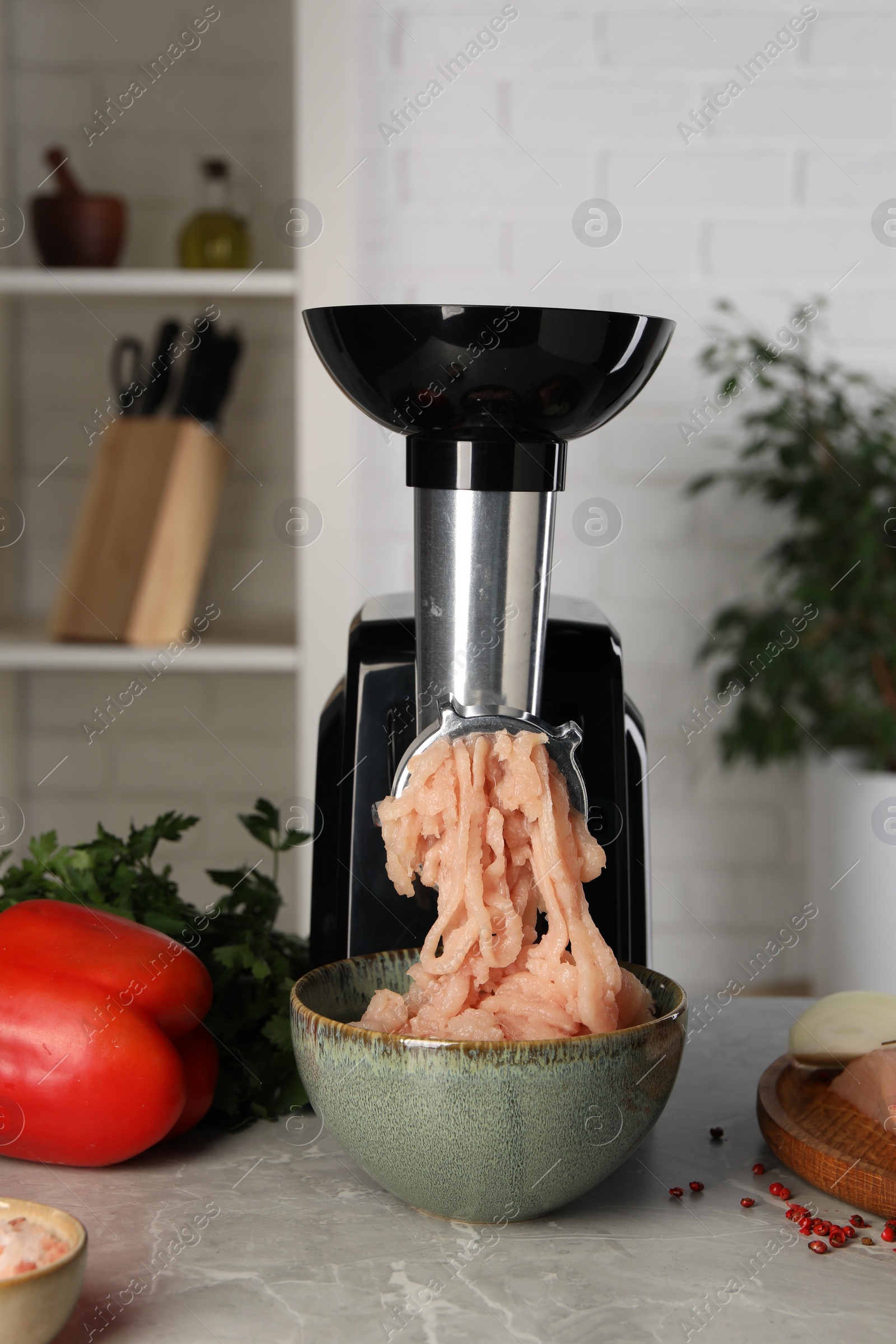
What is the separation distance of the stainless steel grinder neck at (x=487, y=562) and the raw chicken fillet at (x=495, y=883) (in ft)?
0.11

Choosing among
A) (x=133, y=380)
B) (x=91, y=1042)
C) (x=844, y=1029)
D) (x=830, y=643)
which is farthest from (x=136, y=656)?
(x=844, y=1029)

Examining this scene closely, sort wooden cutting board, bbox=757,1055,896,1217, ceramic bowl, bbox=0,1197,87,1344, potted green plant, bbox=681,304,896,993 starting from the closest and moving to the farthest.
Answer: ceramic bowl, bbox=0,1197,87,1344 < wooden cutting board, bbox=757,1055,896,1217 < potted green plant, bbox=681,304,896,993

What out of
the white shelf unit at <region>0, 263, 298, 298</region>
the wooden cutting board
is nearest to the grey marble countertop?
the wooden cutting board

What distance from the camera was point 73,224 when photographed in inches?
72.6

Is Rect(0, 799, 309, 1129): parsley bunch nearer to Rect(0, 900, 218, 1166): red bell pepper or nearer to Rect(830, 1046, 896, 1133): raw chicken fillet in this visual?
Rect(0, 900, 218, 1166): red bell pepper

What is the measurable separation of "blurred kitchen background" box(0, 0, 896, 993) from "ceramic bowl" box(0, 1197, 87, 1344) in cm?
129

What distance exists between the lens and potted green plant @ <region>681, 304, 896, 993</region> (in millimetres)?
1701

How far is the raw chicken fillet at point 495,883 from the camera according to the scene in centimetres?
69

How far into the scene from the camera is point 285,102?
6.67 ft

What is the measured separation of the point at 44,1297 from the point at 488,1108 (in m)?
0.21

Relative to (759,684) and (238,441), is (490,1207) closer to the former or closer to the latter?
(759,684)

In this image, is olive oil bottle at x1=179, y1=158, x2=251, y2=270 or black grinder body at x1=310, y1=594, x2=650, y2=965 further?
olive oil bottle at x1=179, y1=158, x2=251, y2=270

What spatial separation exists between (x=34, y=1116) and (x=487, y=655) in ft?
1.22

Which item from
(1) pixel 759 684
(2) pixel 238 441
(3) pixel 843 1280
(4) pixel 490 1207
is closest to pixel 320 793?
(4) pixel 490 1207
